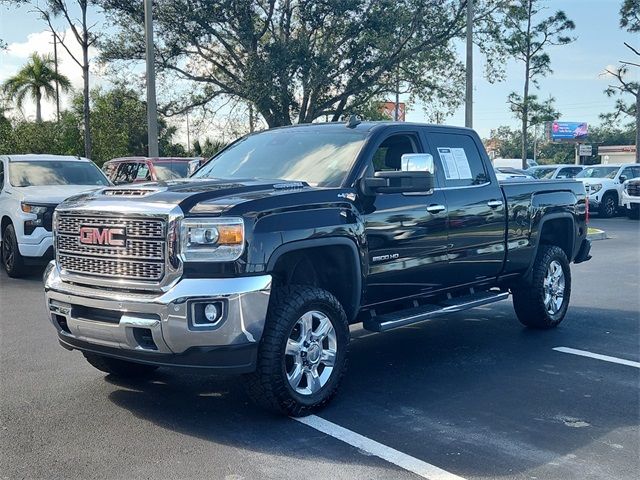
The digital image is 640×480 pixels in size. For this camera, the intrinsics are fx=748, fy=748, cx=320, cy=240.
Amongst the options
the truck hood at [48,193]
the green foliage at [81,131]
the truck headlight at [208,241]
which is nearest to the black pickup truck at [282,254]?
the truck headlight at [208,241]

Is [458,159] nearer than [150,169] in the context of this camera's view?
Yes

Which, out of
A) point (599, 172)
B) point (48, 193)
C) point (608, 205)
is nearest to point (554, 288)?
point (48, 193)

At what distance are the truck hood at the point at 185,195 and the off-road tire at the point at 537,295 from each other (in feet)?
10.3

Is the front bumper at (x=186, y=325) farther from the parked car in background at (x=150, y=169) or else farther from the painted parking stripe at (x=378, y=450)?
the parked car in background at (x=150, y=169)

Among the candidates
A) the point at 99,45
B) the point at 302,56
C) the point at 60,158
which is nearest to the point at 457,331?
the point at 60,158

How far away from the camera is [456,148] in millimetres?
6781

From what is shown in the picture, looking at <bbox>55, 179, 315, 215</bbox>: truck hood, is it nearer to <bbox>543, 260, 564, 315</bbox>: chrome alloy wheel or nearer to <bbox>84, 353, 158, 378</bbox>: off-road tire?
<bbox>84, 353, 158, 378</bbox>: off-road tire

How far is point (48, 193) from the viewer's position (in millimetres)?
10914

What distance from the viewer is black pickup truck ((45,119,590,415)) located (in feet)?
14.8

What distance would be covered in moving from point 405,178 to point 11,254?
754 cm

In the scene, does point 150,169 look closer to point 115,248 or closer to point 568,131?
point 115,248

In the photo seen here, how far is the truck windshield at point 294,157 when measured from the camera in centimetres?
571

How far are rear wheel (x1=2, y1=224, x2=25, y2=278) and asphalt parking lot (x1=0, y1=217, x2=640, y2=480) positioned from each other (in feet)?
11.8

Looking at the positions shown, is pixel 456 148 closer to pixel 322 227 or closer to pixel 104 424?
pixel 322 227
